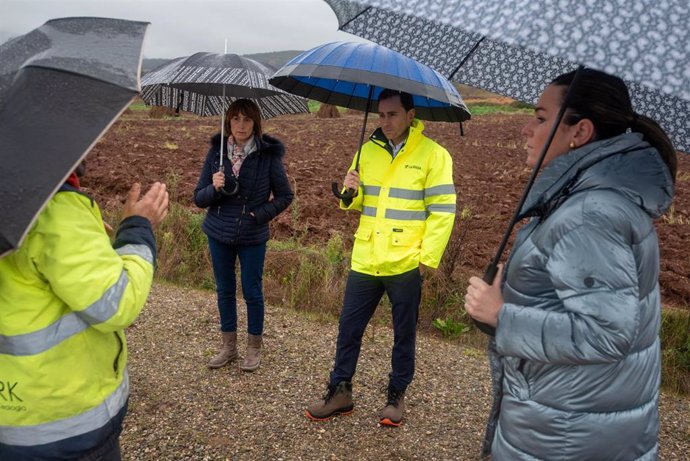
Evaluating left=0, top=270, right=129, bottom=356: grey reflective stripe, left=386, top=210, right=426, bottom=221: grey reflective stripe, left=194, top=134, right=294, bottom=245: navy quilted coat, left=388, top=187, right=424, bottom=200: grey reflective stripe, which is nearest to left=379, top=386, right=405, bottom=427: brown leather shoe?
Result: left=386, top=210, right=426, bottom=221: grey reflective stripe

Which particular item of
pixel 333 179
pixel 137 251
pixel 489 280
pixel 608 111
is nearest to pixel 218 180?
pixel 137 251

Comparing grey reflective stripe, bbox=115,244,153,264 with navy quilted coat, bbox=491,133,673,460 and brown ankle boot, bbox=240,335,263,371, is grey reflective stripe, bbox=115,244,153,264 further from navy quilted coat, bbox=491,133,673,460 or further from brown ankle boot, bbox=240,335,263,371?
brown ankle boot, bbox=240,335,263,371

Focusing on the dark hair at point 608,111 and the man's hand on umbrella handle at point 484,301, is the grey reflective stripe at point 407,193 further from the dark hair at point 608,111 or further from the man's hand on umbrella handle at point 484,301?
the dark hair at point 608,111

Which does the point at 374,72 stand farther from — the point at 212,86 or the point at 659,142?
the point at 212,86

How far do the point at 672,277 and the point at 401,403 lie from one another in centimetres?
496

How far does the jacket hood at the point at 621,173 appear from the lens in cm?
158

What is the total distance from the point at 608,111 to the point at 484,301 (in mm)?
719

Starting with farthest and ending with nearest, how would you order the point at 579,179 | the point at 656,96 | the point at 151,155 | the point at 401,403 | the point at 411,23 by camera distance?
the point at 151,155
the point at 401,403
the point at 411,23
the point at 656,96
the point at 579,179

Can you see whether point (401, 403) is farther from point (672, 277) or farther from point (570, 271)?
point (672, 277)

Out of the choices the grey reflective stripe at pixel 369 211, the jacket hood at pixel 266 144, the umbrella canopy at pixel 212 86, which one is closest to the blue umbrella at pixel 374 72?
the grey reflective stripe at pixel 369 211

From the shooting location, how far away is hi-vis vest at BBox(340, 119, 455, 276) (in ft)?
10.5

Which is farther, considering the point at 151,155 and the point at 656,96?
the point at 151,155

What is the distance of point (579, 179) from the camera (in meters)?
1.64

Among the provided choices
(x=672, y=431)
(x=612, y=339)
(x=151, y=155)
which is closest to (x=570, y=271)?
(x=612, y=339)
